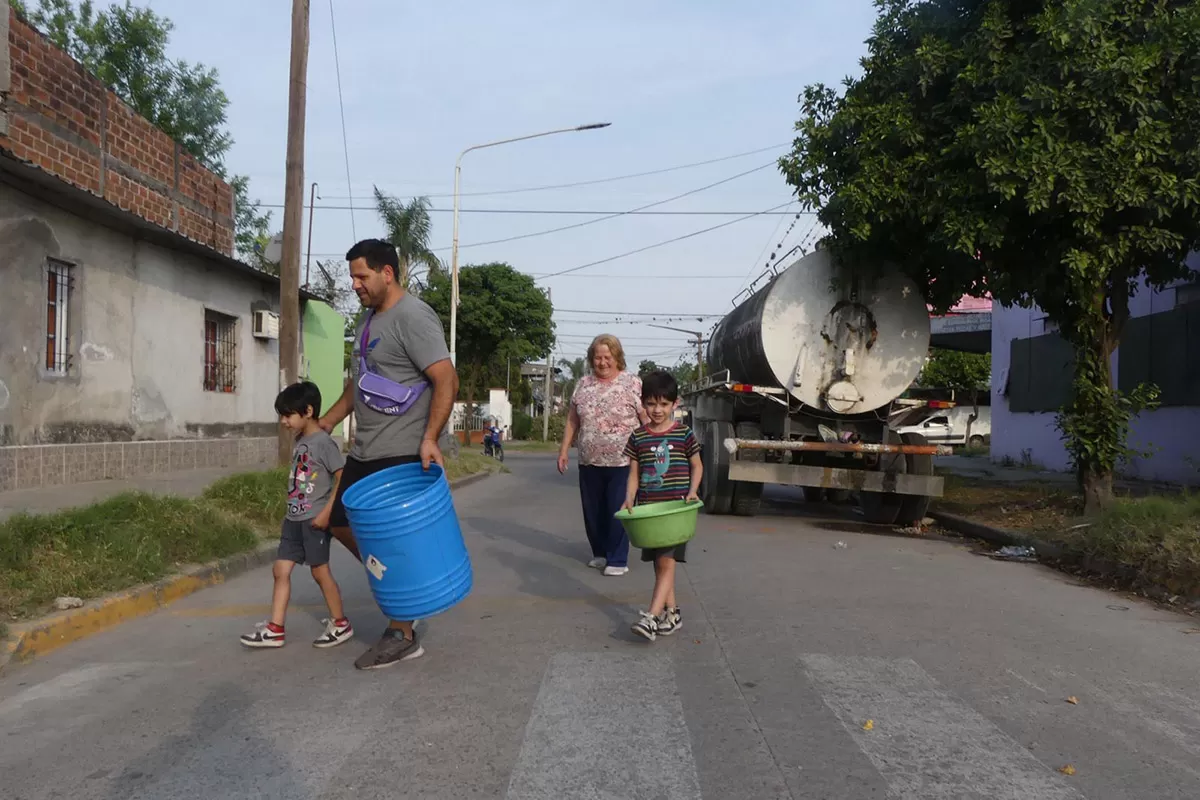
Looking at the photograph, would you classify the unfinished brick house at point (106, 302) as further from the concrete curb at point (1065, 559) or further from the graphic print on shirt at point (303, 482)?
the concrete curb at point (1065, 559)

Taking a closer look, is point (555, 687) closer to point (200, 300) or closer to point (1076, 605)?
point (1076, 605)

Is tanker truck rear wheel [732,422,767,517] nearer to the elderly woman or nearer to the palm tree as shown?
the elderly woman

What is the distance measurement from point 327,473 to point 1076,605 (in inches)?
191

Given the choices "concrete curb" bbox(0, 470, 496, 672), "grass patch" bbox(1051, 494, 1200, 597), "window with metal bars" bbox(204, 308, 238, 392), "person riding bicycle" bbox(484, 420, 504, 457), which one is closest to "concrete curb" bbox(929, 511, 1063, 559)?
"grass patch" bbox(1051, 494, 1200, 597)

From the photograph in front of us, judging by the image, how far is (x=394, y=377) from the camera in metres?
4.55

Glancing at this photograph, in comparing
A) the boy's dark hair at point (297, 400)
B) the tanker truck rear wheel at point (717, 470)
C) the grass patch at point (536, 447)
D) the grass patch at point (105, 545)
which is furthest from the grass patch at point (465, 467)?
the grass patch at point (536, 447)

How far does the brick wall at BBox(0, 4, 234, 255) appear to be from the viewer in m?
11.9

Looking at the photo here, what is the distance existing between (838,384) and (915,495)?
4.80 feet

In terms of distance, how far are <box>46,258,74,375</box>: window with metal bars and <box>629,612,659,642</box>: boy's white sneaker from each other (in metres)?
8.46

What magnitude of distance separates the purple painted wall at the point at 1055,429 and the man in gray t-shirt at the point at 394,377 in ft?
24.6

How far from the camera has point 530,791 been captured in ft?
10.2

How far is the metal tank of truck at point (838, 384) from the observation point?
10.0m

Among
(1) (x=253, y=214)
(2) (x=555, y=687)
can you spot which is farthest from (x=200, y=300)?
(1) (x=253, y=214)

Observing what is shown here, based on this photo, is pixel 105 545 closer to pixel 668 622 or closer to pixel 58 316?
pixel 668 622
